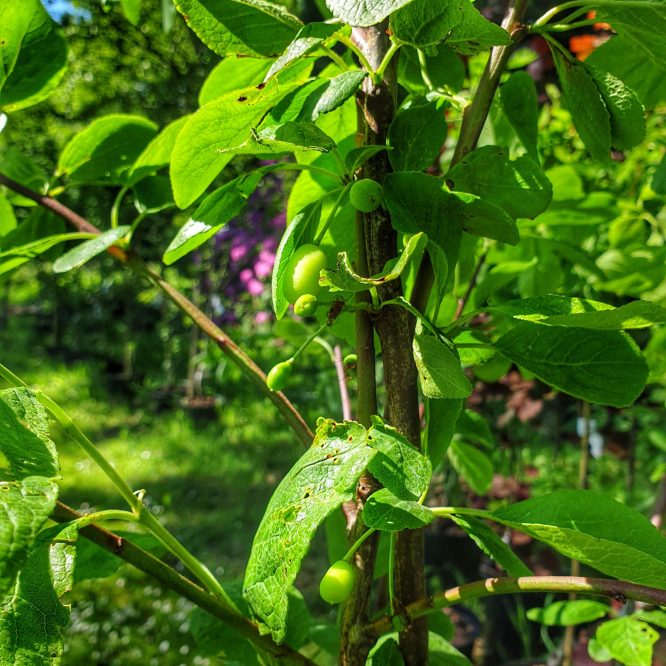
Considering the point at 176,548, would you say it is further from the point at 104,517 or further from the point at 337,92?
the point at 337,92

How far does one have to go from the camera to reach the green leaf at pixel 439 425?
1.52ft

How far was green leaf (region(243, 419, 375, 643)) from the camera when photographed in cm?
34

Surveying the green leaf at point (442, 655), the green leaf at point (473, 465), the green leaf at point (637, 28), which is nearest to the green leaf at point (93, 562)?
the green leaf at point (442, 655)

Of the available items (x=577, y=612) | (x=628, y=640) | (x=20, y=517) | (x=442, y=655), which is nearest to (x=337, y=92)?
(x=20, y=517)

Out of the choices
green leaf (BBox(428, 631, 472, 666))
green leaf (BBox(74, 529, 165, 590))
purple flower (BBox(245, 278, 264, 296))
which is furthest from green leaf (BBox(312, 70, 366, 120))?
purple flower (BBox(245, 278, 264, 296))

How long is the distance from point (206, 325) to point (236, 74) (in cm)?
21

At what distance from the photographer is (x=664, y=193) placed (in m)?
0.60

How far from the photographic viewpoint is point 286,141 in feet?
1.23

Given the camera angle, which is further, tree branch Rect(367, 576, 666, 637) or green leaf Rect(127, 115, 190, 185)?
green leaf Rect(127, 115, 190, 185)

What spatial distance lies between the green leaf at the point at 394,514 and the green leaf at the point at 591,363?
0.15m

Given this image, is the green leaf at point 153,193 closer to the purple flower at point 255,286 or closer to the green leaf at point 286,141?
the green leaf at point 286,141

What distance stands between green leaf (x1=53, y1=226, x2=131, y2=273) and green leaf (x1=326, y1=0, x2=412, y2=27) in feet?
1.03

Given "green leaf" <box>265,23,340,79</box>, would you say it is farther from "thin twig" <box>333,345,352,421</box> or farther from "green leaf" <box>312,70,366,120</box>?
"thin twig" <box>333,345,352,421</box>

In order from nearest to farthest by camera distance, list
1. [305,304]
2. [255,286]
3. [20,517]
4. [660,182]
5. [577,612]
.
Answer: [20,517] < [305,304] < [660,182] < [577,612] < [255,286]
